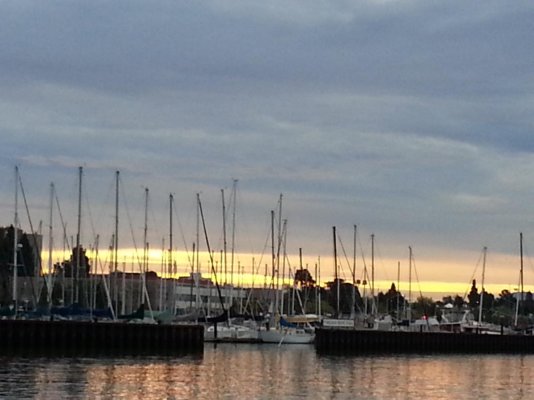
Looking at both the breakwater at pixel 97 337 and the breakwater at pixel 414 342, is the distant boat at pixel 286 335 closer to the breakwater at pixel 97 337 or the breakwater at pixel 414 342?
the breakwater at pixel 414 342

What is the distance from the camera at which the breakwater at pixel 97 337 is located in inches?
3553

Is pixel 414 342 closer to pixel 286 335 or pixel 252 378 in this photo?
pixel 286 335

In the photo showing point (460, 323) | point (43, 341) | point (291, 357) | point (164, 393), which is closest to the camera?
point (164, 393)

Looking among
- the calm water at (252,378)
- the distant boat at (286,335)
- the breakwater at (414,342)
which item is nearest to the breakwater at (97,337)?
the calm water at (252,378)

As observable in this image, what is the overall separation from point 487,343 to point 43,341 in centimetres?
7072

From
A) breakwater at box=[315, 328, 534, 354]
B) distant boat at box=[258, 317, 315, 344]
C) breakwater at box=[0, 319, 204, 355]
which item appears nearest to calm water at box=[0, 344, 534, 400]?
breakwater at box=[0, 319, 204, 355]

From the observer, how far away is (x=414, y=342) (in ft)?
442

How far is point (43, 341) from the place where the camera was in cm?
9125

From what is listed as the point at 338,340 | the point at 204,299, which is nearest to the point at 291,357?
the point at 338,340

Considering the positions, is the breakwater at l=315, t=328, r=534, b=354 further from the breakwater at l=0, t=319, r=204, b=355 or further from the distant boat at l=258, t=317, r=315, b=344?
the breakwater at l=0, t=319, r=204, b=355

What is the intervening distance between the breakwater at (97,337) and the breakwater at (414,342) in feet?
73.0

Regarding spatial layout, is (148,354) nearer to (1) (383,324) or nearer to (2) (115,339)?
(2) (115,339)

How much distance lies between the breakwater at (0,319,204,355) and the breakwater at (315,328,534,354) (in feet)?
73.0

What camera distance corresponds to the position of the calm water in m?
59.4
